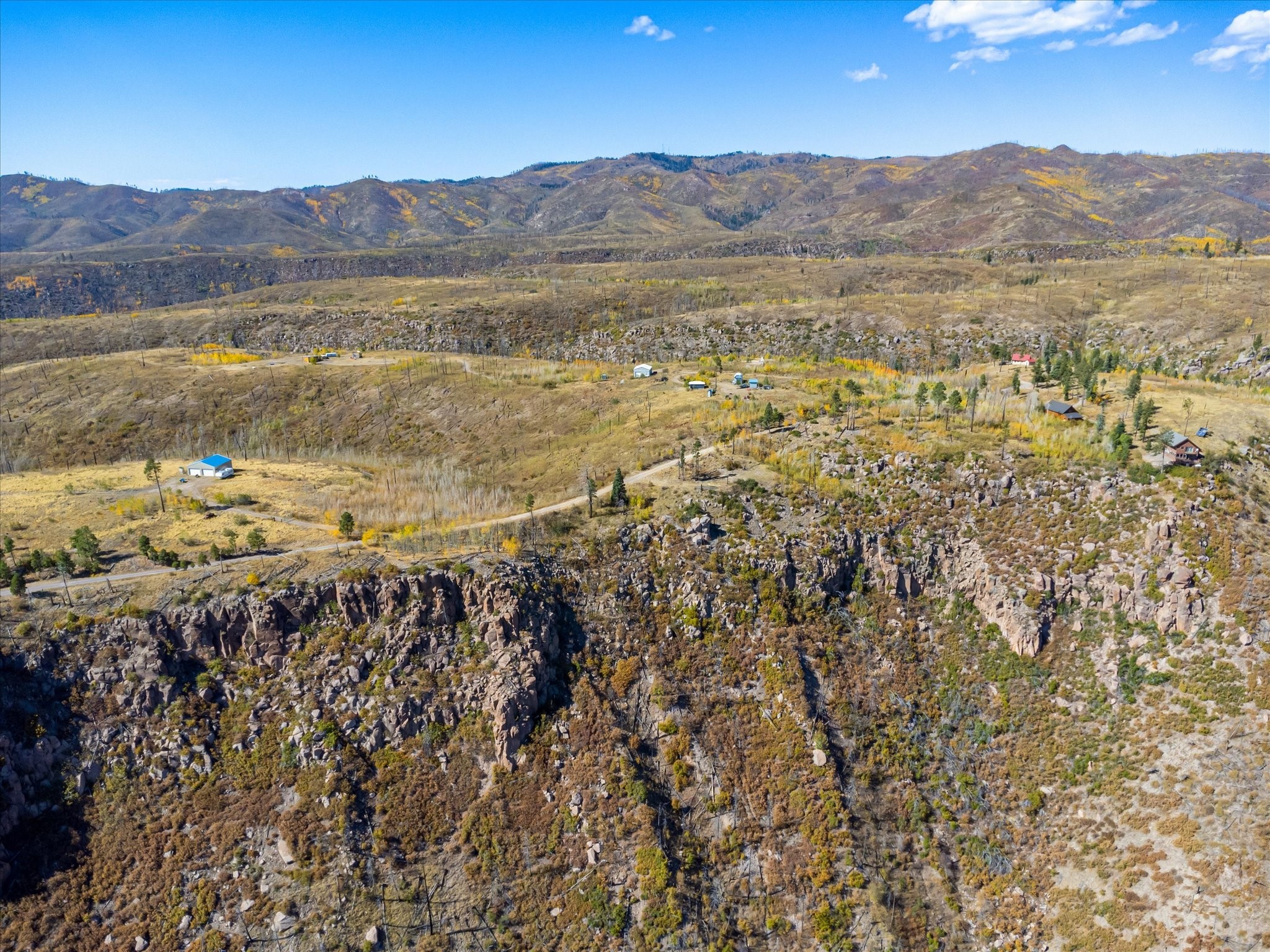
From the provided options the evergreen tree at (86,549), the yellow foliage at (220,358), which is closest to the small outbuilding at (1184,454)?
the evergreen tree at (86,549)

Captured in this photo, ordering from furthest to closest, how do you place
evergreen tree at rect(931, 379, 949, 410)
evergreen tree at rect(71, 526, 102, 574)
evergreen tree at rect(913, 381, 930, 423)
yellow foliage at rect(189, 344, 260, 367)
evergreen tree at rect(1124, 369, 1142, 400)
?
yellow foliage at rect(189, 344, 260, 367), evergreen tree at rect(913, 381, 930, 423), evergreen tree at rect(931, 379, 949, 410), evergreen tree at rect(1124, 369, 1142, 400), evergreen tree at rect(71, 526, 102, 574)

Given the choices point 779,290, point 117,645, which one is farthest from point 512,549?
point 779,290

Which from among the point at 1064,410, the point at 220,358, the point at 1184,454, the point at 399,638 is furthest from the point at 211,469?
the point at 1184,454

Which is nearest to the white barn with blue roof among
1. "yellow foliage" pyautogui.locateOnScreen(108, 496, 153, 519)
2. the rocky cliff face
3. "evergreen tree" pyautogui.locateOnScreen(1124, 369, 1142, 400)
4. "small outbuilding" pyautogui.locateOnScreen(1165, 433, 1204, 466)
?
"yellow foliage" pyautogui.locateOnScreen(108, 496, 153, 519)

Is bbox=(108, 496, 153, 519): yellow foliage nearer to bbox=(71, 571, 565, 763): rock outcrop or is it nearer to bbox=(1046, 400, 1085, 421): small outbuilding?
bbox=(71, 571, 565, 763): rock outcrop

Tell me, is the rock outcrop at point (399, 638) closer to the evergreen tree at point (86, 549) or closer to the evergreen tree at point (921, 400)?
the evergreen tree at point (86, 549)

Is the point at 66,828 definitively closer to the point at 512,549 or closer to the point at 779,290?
the point at 512,549

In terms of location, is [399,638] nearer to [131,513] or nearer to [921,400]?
[131,513]
